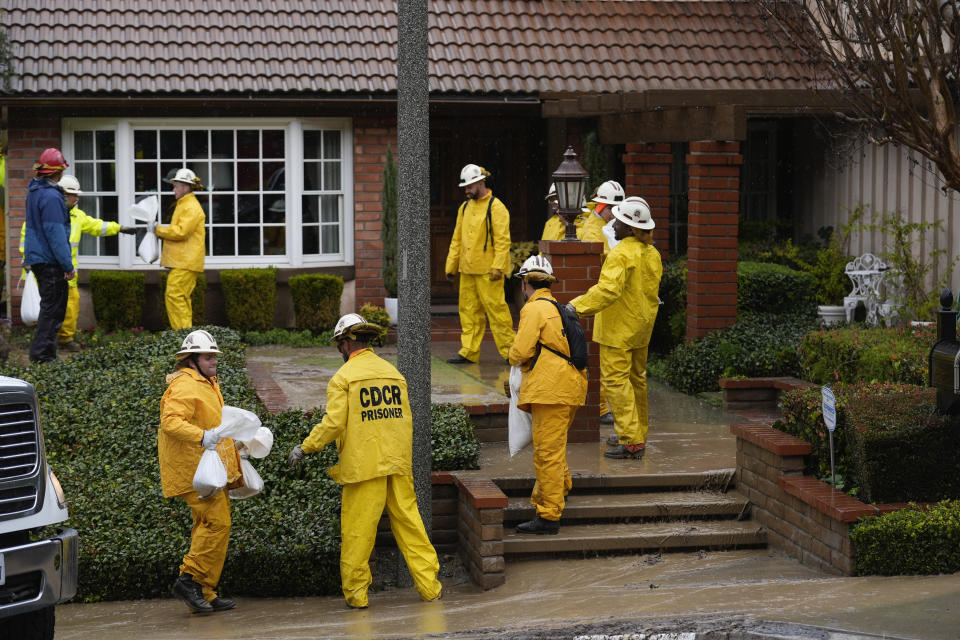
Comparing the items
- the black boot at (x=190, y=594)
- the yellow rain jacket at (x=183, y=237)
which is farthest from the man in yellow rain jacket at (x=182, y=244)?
the black boot at (x=190, y=594)

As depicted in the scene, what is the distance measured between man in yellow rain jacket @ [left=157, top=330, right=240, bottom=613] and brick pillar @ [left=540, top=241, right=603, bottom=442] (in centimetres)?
348

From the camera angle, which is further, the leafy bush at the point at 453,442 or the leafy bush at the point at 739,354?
the leafy bush at the point at 739,354

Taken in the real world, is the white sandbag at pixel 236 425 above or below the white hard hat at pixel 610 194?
below

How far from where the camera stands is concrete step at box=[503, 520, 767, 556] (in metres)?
8.57

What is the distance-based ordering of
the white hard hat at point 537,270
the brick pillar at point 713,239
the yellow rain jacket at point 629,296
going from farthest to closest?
the brick pillar at point 713,239
the yellow rain jacket at point 629,296
the white hard hat at point 537,270

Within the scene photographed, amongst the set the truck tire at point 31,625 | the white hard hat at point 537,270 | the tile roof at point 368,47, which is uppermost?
the tile roof at point 368,47

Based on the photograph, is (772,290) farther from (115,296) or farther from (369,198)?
(115,296)

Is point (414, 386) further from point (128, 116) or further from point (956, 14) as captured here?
point (128, 116)

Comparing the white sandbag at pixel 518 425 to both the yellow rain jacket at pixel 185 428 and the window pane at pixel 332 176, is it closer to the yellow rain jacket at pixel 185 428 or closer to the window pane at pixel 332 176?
the yellow rain jacket at pixel 185 428

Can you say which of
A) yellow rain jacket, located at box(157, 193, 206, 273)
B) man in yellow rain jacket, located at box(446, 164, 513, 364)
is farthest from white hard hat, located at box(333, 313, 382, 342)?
yellow rain jacket, located at box(157, 193, 206, 273)

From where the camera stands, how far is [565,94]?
16125 millimetres

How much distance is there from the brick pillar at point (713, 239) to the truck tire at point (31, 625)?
26.8ft

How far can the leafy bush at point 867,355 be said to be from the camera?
991 cm

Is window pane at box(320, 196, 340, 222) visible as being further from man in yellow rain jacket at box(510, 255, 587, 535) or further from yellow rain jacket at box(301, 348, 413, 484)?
yellow rain jacket at box(301, 348, 413, 484)
